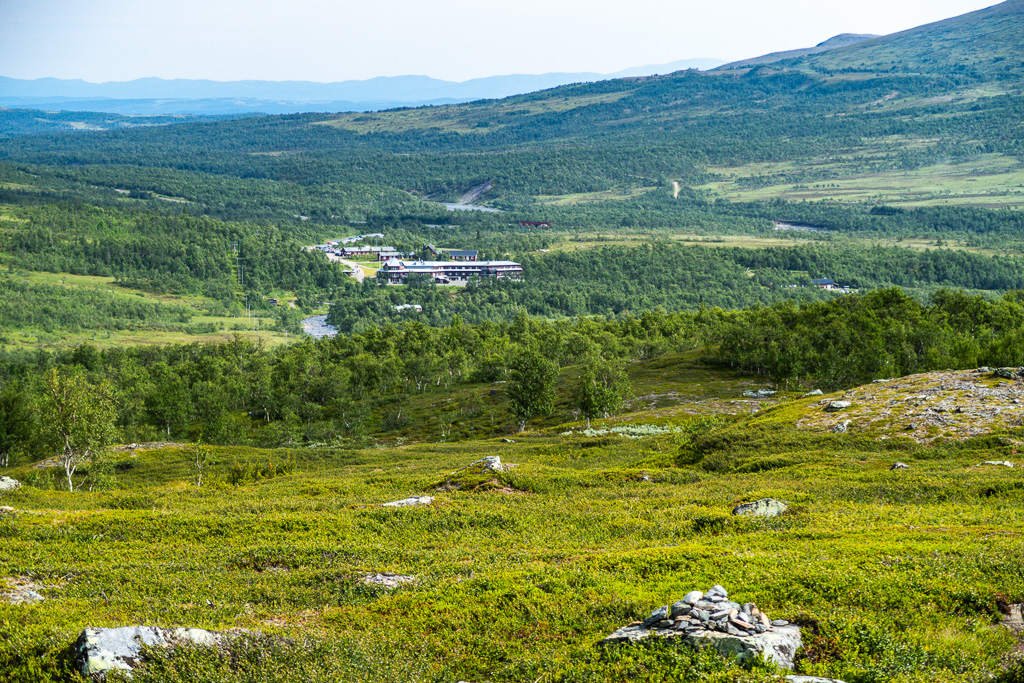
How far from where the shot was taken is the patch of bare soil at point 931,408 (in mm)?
45375

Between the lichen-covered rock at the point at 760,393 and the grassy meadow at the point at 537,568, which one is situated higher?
the grassy meadow at the point at 537,568

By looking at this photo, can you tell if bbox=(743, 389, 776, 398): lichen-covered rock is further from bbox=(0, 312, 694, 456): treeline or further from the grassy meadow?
the grassy meadow

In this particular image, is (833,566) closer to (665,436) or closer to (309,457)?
(665,436)

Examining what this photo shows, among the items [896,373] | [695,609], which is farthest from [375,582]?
[896,373]

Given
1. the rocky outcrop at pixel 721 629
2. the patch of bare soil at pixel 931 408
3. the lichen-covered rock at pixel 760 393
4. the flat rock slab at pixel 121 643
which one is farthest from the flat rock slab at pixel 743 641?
the lichen-covered rock at pixel 760 393

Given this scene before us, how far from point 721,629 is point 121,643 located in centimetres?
1238

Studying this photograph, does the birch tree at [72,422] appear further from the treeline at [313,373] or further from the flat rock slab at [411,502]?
the flat rock slab at [411,502]

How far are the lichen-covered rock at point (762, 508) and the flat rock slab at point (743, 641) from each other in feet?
44.2

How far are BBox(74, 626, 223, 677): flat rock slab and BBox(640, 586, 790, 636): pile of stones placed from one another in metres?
9.63

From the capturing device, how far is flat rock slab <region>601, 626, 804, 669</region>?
48.5 ft

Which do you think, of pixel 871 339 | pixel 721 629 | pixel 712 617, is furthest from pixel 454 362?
pixel 721 629


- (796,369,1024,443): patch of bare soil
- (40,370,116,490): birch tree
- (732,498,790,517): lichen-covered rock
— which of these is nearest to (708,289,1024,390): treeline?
(796,369,1024,443): patch of bare soil

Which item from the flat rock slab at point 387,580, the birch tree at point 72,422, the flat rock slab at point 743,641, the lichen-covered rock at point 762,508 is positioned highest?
the flat rock slab at point 743,641

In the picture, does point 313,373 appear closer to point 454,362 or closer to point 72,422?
point 454,362
